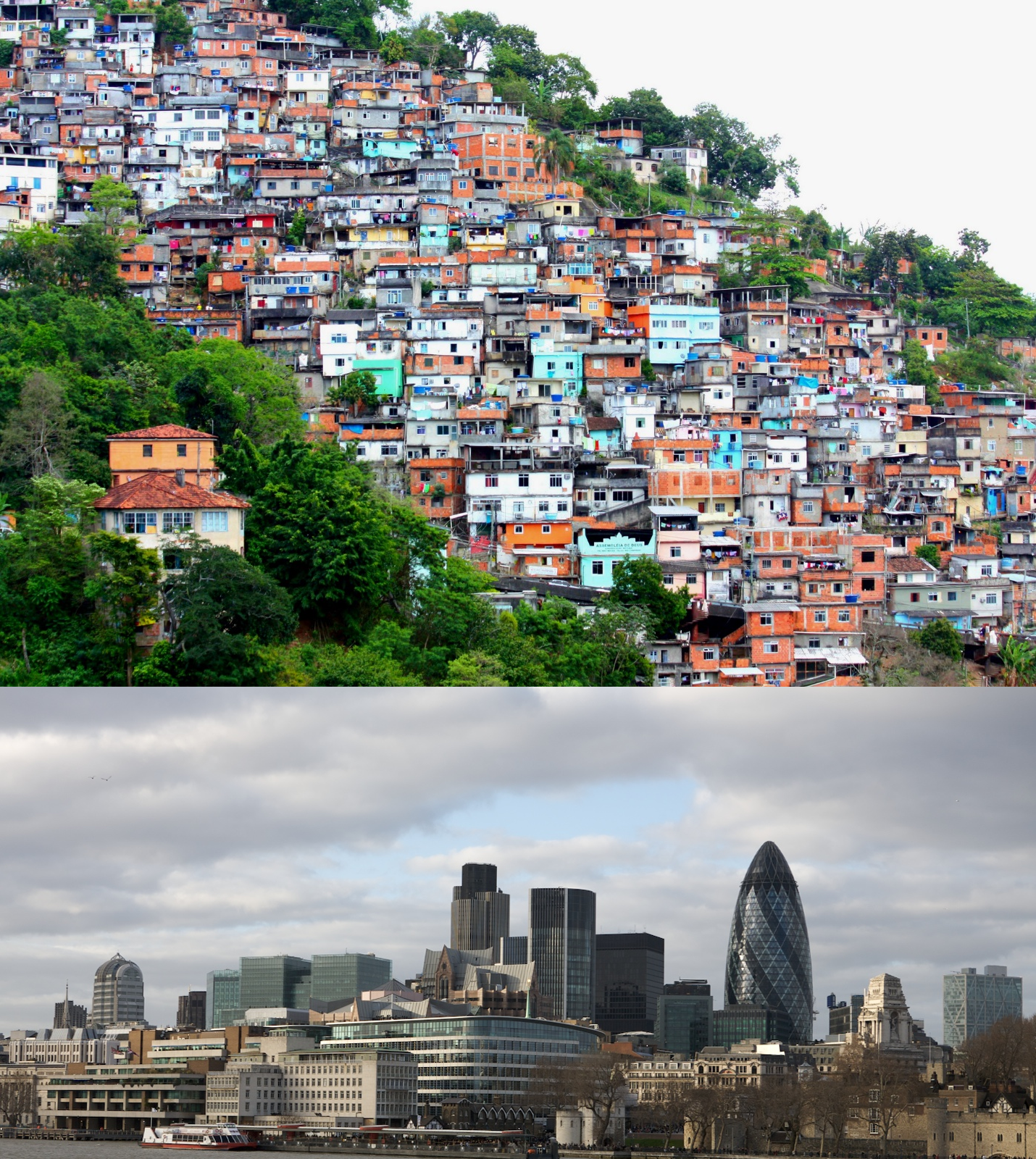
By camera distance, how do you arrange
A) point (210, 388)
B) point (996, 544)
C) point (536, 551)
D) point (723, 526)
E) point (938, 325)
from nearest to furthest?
1. point (210, 388)
2. point (536, 551)
3. point (723, 526)
4. point (996, 544)
5. point (938, 325)

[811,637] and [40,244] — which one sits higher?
[40,244]

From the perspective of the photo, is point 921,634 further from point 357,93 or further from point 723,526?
point 357,93

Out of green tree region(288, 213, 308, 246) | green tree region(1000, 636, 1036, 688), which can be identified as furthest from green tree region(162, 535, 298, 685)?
green tree region(288, 213, 308, 246)

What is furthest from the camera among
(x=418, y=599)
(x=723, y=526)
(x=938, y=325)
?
(x=938, y=325)

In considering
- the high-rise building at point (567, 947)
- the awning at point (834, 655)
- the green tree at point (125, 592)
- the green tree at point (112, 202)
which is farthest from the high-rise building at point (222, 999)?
the green tree at point (112, 202)

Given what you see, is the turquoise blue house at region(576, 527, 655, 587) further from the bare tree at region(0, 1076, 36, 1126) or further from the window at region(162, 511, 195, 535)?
the bare tree at region(0, 1076, 36, 1126)

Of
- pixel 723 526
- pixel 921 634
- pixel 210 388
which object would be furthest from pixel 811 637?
pixel 210 388

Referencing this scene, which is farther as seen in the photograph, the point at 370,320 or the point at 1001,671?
the point at 370,320
